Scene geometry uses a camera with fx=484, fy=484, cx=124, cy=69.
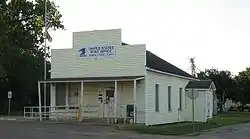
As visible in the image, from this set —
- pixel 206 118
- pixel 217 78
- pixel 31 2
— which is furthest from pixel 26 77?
pixel 217 78

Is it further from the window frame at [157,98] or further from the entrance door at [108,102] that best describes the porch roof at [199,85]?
the entrance door at [108,102]

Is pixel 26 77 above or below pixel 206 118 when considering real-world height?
above

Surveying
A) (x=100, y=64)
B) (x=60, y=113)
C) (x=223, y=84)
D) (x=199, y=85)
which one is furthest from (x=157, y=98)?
(x=223, y=84)

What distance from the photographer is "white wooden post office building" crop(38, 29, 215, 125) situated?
1342 inches

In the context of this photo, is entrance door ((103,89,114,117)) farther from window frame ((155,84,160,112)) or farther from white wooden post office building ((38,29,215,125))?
window frame ((155,84,160,112))

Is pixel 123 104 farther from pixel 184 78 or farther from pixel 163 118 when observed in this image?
pixel 184 78

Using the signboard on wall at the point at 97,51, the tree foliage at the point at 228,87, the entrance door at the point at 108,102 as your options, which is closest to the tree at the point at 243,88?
the tree foliage at the point at 228,87

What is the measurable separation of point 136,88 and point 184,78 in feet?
33.5

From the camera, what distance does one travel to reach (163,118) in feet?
123

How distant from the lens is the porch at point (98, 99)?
33875 millimetres

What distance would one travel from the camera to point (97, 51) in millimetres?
35625

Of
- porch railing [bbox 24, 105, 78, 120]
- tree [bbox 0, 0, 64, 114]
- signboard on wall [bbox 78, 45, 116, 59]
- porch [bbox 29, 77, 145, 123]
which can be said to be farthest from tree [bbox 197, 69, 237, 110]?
signboard on wall [bbox 78, 45, 116, 59]

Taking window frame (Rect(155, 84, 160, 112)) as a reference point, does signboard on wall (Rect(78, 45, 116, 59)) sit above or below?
above

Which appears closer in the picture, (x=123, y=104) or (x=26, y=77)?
(x=123, y=104)
